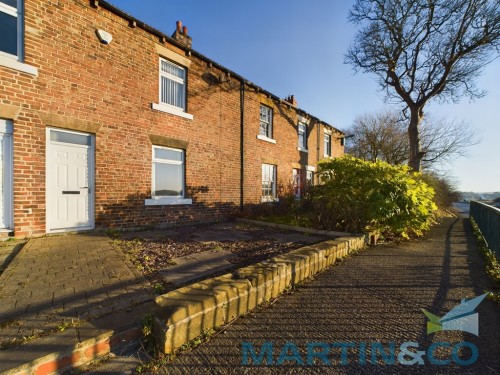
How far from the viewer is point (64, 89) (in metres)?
6.08

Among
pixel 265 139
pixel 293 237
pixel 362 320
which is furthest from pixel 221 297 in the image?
pixel 265 139

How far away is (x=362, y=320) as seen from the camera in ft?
9.75

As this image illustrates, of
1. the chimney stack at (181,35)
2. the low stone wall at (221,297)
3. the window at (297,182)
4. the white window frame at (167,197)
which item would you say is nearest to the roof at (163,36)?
the chimney stack at (181,35)

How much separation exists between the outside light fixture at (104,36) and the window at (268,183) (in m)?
7.61

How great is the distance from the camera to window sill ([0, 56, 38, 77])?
5210 mm

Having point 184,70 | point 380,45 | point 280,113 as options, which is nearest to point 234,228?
point 184,70

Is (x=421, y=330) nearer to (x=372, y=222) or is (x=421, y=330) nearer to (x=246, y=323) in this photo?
(x=246, y=323)

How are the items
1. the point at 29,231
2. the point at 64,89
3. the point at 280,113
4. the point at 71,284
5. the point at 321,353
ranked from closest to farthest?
the point at 321,353 < the point at 71,284 < the point at 29,231 < the point at 64,89 < the point at 280,113

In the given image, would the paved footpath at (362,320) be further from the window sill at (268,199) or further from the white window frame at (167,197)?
the window sill at (268,199)

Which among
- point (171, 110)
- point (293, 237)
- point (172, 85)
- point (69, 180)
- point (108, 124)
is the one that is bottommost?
point (293, 237)

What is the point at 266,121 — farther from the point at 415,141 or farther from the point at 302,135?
the point at 415,141

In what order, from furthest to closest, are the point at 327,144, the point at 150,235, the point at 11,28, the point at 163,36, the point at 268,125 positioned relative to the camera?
1. the point at 327,144
2. the point at 268,125
3. the point at 163,36
4. the point at 150,235
5. the point at 11,28

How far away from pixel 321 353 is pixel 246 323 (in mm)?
856

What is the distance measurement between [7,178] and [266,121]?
9.84 m
